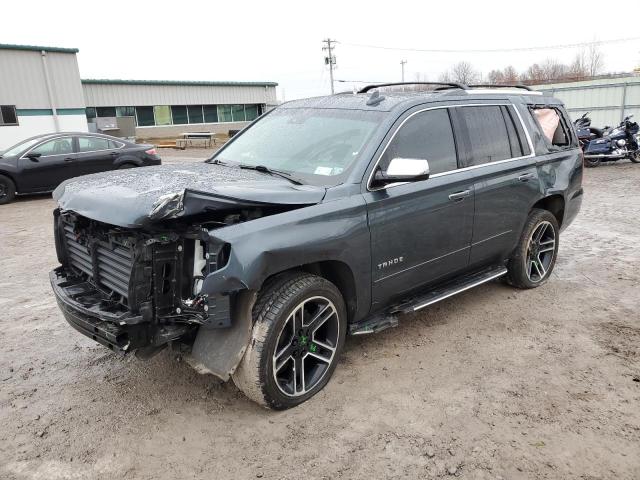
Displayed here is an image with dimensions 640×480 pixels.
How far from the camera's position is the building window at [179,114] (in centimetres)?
4097

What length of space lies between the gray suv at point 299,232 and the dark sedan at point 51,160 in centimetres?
844

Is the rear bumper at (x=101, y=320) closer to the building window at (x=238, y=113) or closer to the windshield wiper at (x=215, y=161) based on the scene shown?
the windshield wiper at (x=215, y=161)

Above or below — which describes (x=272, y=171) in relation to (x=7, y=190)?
above

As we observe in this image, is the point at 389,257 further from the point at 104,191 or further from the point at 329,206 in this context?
the point at 104,191

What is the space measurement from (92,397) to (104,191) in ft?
4.65

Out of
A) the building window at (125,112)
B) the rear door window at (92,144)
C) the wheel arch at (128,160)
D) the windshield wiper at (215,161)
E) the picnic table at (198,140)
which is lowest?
the picnic table at (198,140)

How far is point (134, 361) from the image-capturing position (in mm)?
4023

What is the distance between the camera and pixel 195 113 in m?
42.3

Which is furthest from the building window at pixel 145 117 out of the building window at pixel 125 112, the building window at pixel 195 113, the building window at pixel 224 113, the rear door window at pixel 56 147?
the rear door window at pixel 56 147

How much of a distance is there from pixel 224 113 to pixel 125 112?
855 cm

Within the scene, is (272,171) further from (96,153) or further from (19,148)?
(19,148)

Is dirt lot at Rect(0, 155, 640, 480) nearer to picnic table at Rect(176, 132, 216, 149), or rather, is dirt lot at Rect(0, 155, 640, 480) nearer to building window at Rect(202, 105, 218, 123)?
picnic table at Rect(176, 132, 216, 149)

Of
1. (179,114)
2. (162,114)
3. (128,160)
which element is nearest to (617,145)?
(128,160)

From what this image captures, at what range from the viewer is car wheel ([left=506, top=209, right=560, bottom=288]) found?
16.9 feet
